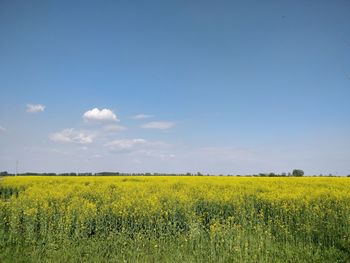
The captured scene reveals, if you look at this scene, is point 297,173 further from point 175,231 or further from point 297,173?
point 175,231

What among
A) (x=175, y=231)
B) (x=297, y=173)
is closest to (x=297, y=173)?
(x=297, y=173)

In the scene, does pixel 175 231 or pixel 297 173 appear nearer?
pixel 175 231

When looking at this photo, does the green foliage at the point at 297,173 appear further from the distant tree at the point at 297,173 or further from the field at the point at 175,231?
the field at the point at 175,231

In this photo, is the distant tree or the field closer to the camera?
the field

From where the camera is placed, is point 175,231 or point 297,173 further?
point 297,173

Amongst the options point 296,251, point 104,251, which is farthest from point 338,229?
point 104,251

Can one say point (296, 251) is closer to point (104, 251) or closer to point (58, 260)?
point (104, 251)

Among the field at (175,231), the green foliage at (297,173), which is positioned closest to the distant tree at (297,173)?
the green foliage at (297,173)

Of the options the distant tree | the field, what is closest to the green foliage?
the distant tree

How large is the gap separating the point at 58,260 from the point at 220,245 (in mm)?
4316

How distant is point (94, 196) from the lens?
17.8 m

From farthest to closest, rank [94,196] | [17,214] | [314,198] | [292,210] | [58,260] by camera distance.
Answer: [94,196]
[314,198]
[292,210]
[17,214]
[58,260]

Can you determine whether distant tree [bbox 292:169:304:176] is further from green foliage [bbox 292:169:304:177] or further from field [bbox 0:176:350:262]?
field [bbox 0:176:350:262]

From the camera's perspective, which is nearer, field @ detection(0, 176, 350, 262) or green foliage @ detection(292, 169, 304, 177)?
field @ detection(0, 176, 350, 262)
